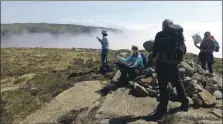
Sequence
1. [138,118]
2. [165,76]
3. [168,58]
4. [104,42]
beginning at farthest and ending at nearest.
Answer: [104,42], [138,118], [165,76], [168,58]

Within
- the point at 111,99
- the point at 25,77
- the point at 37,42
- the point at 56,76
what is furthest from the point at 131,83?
the point at 37,42

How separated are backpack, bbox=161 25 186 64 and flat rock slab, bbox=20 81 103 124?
432 centimetres

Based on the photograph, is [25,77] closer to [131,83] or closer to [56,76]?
[56,76]

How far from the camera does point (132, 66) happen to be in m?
15.0

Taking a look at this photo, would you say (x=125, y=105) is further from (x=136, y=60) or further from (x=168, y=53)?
(x=168, y=53)

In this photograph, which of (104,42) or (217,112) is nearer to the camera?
(217,112)

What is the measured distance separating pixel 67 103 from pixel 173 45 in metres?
5.73

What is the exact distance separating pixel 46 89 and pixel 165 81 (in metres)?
8.10

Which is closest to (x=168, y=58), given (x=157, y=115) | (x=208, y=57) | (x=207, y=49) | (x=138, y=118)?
(x=157, y=115)

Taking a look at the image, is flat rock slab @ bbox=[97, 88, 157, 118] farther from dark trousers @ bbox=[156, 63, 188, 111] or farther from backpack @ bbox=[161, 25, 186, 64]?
backpack @ bbox=[161, 25, 186, 64]

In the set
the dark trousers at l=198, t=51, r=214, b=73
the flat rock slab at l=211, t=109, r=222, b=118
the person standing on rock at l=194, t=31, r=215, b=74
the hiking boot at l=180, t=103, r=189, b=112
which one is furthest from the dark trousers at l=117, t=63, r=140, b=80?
the dark trousers at l=198, t=51, r=214, b=73

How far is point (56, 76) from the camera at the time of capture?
20.8 meters

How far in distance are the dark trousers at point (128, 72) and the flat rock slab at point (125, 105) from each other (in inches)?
33.5

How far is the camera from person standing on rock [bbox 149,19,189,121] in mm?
10828
